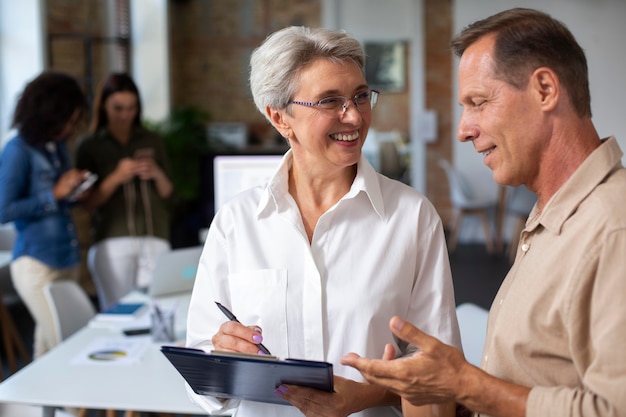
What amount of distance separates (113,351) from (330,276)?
1.33m

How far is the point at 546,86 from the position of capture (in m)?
1.34

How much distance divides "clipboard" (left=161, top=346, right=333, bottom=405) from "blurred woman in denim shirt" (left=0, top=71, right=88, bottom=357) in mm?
2409

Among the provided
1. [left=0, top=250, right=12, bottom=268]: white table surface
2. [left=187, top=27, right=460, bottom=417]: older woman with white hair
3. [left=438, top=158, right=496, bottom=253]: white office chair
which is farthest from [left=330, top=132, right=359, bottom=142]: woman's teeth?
[left=438, top=158, right=496, bottom=253]: white office chair

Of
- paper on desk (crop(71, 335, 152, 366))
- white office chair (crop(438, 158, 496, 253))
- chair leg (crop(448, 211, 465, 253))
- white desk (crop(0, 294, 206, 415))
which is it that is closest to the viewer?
white desk (crop(0, 294, 206, 415))

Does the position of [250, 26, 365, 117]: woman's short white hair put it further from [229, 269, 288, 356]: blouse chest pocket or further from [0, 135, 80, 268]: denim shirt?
[0, 135, 80, 268]: denim shirt

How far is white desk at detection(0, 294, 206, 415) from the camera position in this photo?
2.31 metres

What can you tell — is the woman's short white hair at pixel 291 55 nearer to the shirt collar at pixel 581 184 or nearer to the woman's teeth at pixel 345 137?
the woman's teeth at pixel 345 137

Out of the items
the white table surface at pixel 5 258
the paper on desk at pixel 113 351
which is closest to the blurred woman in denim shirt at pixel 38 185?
the white table surface at pixel 5 258

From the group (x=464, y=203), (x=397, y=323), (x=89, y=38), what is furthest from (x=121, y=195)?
(x=464, y=203)

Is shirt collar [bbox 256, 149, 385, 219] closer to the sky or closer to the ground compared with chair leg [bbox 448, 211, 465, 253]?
closer to the sky

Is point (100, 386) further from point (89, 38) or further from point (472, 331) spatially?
point (89, 38)

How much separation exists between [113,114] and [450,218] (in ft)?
24.1

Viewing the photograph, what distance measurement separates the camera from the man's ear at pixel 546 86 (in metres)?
1.33

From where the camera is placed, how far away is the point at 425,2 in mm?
10648
